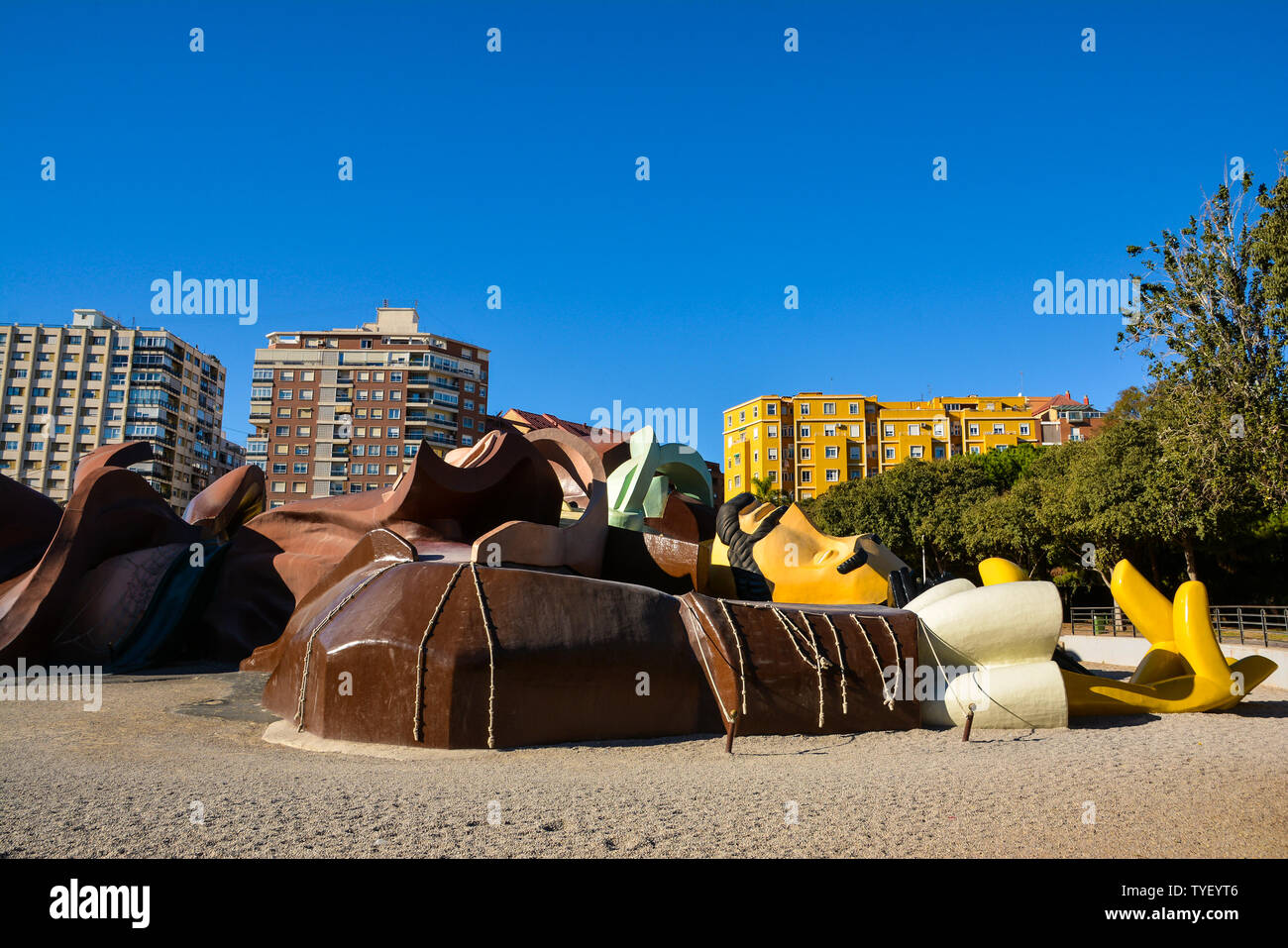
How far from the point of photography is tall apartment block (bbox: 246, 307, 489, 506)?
Result: 3273 inches

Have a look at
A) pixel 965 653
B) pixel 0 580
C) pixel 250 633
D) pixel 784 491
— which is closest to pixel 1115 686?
pixel 965 653

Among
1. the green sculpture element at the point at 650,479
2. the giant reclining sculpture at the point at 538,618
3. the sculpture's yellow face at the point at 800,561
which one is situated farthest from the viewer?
the green sculpture element at the point at 650,479

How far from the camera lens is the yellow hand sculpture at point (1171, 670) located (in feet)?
34.4

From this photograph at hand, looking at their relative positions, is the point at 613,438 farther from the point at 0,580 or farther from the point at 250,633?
the point at 0,580

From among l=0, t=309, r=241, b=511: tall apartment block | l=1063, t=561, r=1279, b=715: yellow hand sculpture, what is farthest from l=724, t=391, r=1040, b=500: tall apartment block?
l=1063, t=561, r=1279, b=715: yellow hand sculpture

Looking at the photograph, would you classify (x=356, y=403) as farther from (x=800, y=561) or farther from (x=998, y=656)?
(x=998, y=656)

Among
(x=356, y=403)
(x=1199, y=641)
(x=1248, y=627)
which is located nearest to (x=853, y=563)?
(x=1199, y=641)

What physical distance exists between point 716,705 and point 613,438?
2323 centimetres

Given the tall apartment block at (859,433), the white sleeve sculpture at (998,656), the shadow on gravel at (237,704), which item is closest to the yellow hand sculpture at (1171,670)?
the white sleeve sculpture at (998,656)

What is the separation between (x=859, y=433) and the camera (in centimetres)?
8369

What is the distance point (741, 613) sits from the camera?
951 cm

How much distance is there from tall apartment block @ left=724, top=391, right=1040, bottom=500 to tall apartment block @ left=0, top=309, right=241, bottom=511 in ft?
192

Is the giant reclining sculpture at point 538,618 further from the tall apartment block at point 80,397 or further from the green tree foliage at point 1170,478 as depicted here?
the tall apartment block at point 80,397

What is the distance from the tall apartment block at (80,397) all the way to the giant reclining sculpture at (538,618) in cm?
7524
